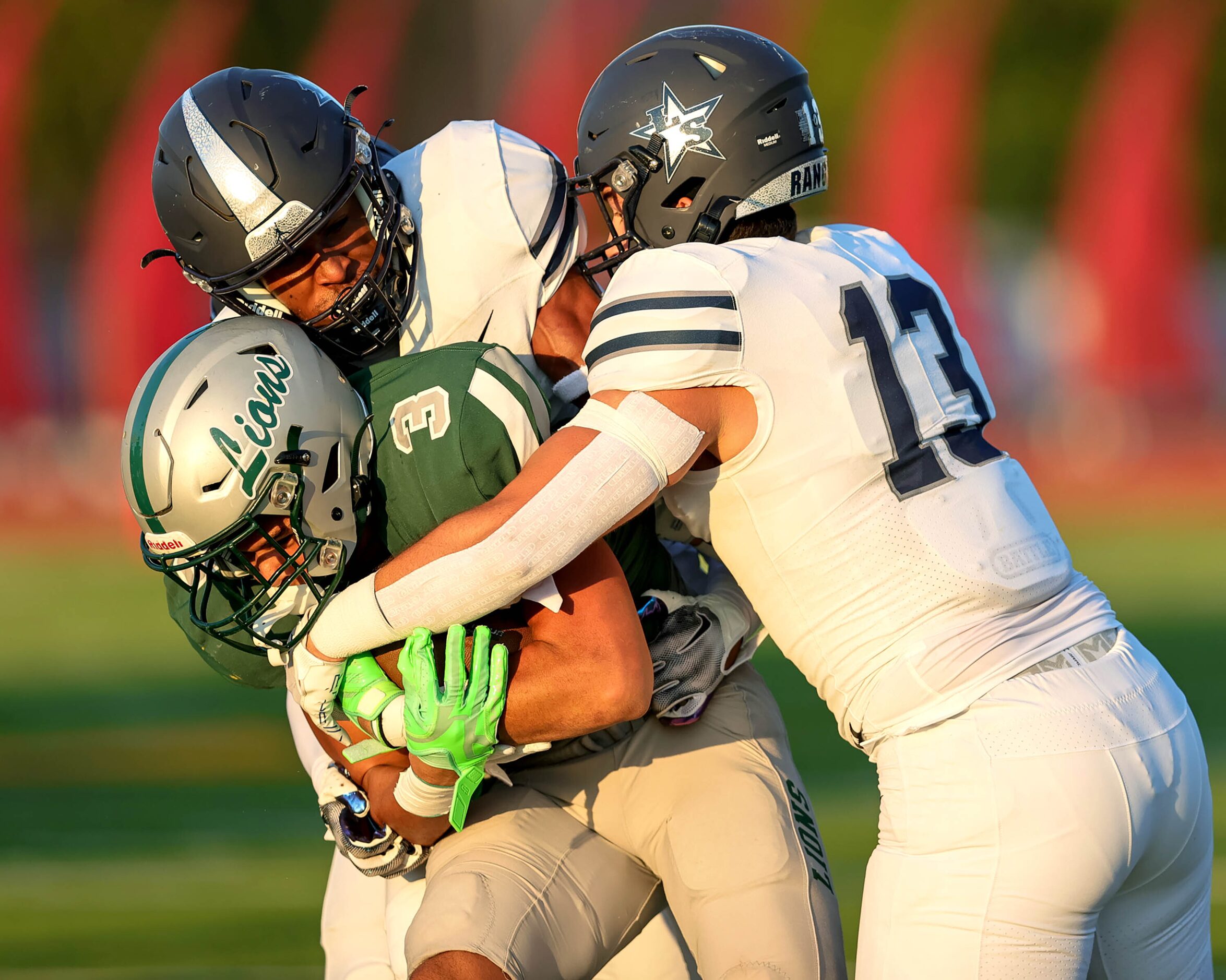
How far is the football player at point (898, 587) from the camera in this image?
7.20 ft

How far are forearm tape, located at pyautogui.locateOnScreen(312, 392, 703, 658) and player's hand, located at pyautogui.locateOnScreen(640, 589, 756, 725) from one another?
1.72 feet

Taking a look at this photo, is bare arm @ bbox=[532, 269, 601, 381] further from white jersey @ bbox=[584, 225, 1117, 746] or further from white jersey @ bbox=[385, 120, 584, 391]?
white jersey @ bbox=[584, 225, 1117, 746]

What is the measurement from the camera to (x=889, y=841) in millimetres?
2320

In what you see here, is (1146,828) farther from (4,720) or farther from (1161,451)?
(1161,451)

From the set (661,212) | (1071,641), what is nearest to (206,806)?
(661,212)

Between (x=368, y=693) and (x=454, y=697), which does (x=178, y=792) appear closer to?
(x=368, y=693)

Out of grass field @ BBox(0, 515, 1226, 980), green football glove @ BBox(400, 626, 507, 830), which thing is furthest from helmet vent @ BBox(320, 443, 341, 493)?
grass field @ BBox(0, 515, 1226, 980)

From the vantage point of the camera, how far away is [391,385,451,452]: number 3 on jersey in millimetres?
2504

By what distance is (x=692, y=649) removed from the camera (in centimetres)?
278

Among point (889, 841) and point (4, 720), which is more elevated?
point (889, 841)

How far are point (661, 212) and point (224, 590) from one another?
1135 millimetres

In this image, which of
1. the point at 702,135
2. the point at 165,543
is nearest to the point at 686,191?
the point at 702,135

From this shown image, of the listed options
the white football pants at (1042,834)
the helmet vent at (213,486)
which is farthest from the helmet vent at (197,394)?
the white football pants at (1042,834)

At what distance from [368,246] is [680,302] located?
1.08m
